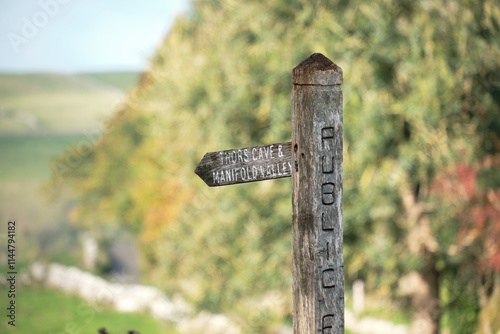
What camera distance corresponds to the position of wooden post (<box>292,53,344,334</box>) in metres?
3.07

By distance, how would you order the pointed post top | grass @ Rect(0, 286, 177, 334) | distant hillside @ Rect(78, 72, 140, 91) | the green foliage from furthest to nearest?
1. distant hillside @ Rect(78, 72, 140, 91)
2. grass @ Rect(0, 286, 177, 334)
3. the green foliage
4. the pointed post top

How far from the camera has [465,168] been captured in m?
9.64

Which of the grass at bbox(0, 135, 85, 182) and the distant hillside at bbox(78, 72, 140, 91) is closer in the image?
the grass at bbox(0, 135, 85, 182)

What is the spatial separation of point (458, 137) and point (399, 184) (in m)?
1.01

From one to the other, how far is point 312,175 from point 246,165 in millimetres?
319

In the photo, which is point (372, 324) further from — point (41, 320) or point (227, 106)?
point (41, 320)

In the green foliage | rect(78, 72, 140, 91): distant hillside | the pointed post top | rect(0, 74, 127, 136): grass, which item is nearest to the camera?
the pointed post top

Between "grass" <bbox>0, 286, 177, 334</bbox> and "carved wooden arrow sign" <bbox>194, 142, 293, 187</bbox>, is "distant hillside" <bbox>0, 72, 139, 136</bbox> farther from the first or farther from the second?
"carved wooden arrow sign" <bbox>194, 142, 293, 187</bbox>

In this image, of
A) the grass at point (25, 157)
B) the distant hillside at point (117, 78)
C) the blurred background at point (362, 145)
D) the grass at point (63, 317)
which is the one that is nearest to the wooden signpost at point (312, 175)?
the blurred background at point (362, 145)

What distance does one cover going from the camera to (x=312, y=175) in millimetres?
3080

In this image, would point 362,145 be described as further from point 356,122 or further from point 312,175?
point 312,175

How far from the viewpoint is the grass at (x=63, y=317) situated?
17891mm

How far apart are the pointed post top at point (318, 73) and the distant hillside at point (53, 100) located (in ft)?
61.2

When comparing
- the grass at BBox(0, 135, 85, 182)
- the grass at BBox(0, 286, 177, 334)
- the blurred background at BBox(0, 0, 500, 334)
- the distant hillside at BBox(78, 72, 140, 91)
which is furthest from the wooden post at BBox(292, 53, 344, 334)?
the distant hillside at BBox(78, 72, 140, 91)
